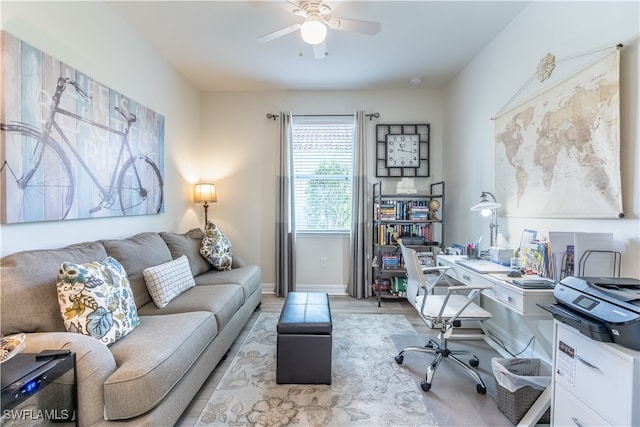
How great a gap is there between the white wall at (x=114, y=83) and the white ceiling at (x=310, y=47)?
0.19 meters

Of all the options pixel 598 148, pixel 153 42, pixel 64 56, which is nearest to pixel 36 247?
pixel 64 56

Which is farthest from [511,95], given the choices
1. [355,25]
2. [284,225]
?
[284,225]

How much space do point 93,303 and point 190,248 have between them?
1.49m

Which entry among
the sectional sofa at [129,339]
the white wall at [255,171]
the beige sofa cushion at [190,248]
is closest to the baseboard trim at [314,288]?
the white wall at [255,171]

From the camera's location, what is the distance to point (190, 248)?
2.99 meters

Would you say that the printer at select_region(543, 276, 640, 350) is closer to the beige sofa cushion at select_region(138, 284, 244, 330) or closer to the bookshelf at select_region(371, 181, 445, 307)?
the beige sofa cushion at select_region(138, 284, 244, 330)

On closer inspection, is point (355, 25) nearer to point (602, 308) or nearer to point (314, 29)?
point (314, 29)

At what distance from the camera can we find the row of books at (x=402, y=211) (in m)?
3.68

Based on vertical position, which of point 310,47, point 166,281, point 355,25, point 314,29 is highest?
point 310,47

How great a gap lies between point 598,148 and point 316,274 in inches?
124

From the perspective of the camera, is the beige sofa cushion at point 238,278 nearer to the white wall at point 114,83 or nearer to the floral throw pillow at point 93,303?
the white wall at point 114,83

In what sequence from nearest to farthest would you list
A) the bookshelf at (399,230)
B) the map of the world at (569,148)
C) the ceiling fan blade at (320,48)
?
the map of the world at (569,148) < the ceiling fan blade at (320,48) < the bookshelf at (399,230)

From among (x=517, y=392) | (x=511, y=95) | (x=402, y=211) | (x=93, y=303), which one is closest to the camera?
(x=93, y=303)

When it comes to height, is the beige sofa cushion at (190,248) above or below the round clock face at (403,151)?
below
